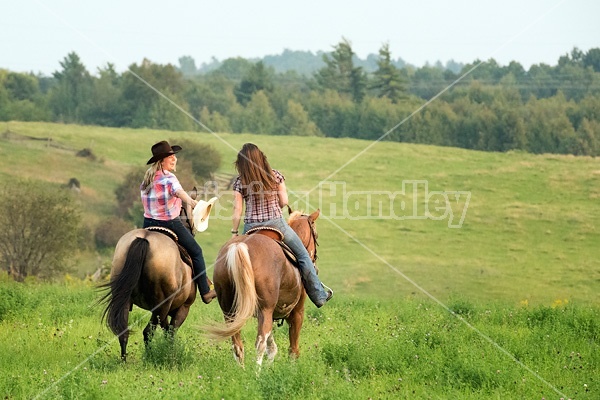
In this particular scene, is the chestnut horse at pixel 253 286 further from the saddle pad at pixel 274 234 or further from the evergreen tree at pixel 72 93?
the evergreen tree at pixel 72 93

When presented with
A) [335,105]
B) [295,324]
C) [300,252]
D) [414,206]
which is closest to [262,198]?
[300,252]

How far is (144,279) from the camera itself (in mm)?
10422

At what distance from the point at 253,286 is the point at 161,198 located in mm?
2261

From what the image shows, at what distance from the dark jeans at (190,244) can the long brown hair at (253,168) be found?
144cm

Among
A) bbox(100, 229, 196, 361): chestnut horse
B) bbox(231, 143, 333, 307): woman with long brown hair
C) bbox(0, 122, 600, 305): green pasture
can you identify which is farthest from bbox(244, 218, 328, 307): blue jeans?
bbox(0, 122, 600, 305): green pasture

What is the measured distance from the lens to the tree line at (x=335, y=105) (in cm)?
8019

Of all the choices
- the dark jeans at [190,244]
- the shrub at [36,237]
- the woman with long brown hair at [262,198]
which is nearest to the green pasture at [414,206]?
the shrub at [36,237]

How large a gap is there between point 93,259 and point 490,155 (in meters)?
33.8

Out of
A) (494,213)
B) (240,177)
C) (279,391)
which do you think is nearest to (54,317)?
(240,177)

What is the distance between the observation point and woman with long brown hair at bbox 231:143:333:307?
9.75 metres

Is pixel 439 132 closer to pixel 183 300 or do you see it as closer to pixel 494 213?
pixel 494 213

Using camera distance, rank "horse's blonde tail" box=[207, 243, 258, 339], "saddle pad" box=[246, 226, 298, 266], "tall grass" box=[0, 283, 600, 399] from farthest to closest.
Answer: "saddle pad" box=[246, 226, 298, 266] → "horse's blonde tail" box=[207, 243, 258, 339] → "tall grass" box=[0, 283, 600, 399]

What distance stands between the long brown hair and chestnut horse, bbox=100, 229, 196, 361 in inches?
55.2

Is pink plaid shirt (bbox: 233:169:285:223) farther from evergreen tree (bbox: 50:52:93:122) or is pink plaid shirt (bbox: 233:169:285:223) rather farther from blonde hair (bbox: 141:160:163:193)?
evergreen tree (bbox: 50:52:93:122)
